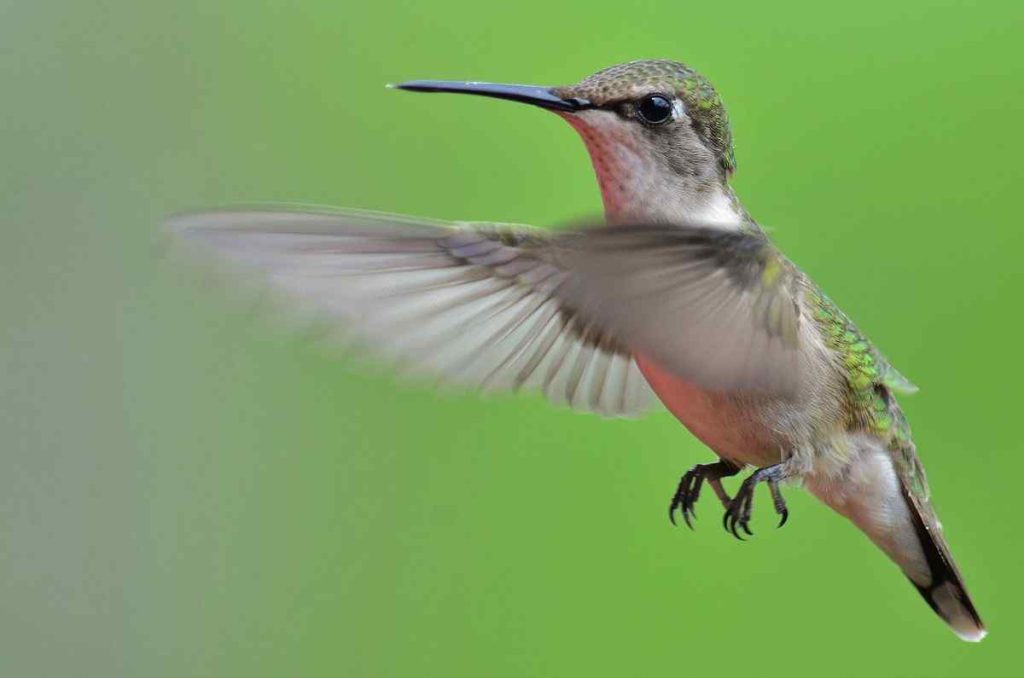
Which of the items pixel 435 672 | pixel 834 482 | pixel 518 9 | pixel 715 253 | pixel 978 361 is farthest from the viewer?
pixel 518 9

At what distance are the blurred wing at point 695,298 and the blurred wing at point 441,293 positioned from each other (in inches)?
4.1

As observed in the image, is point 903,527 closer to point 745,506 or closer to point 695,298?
point 745,506

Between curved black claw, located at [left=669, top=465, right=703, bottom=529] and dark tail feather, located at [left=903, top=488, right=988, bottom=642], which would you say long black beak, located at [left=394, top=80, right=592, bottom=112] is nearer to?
curved black claw, located at [left=669, top=465, right=703, bottom=529]

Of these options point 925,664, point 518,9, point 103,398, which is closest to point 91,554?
point 103,398

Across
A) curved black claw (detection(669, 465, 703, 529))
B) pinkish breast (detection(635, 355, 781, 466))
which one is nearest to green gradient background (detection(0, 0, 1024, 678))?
curved black claw (detection(669, 465, 703, 529))

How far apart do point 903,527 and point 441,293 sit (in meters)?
0.76

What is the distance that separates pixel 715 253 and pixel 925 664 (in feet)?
5.99

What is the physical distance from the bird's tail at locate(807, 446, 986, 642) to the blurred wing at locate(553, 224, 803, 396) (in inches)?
9.8

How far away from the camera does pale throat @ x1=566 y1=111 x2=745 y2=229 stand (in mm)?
1826

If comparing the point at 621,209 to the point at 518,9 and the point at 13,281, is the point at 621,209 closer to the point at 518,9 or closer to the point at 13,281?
the point at 518,9

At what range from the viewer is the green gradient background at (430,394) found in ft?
10.1

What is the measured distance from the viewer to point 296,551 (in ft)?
11.0

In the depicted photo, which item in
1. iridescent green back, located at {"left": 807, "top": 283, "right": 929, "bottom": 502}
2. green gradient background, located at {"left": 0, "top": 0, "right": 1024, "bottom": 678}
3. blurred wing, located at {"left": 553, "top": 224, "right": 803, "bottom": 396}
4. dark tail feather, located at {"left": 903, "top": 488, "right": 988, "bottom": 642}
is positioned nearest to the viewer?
blurred wing, located at {"left": 553, "top": 224, "right": 803, "bottom": 396}

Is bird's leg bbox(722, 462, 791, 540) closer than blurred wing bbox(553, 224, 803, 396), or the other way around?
blurred wing bbox(553, 224, 803, 396)
